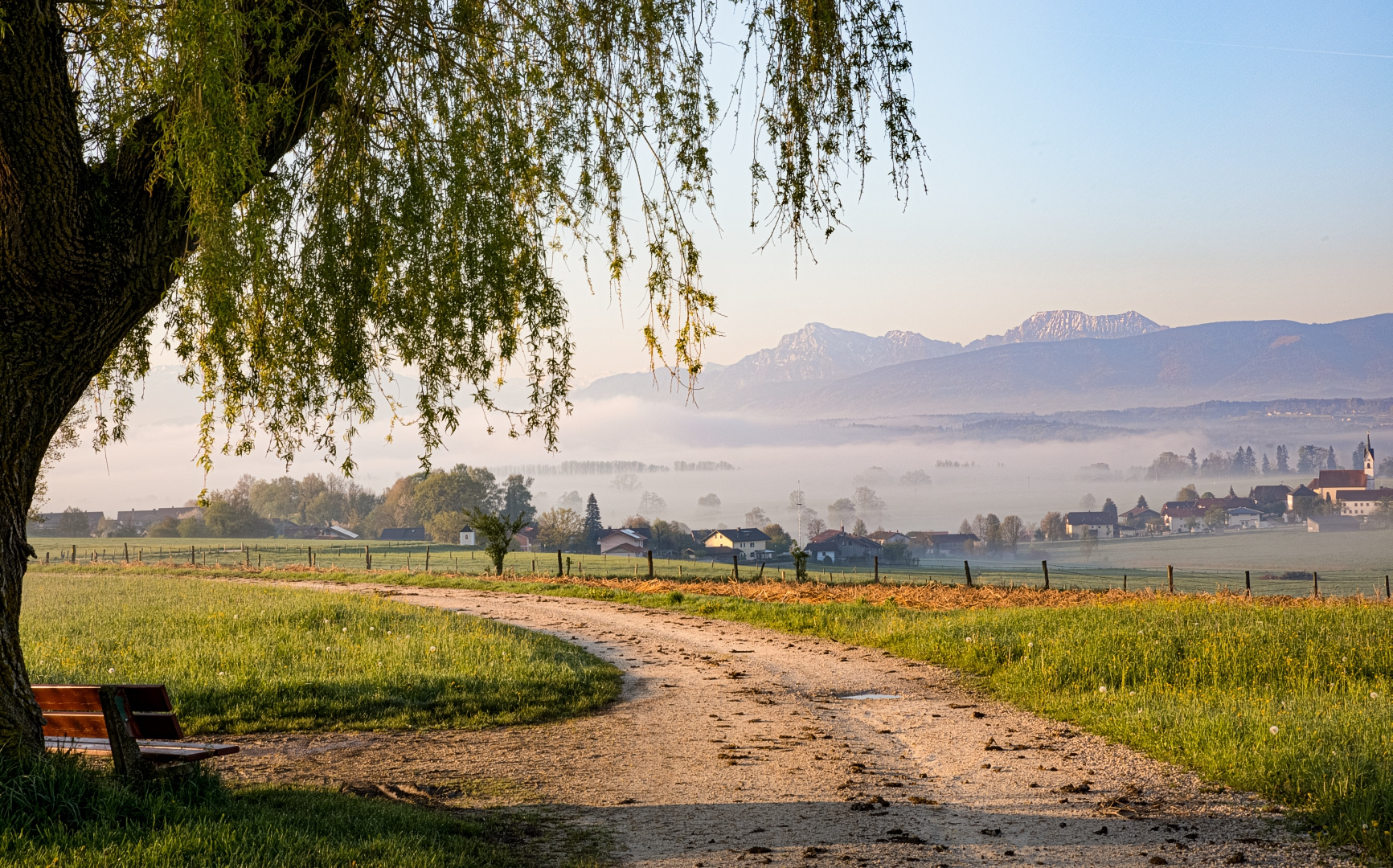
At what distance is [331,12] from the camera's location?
6.49 metres

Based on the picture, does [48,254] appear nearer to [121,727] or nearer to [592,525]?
[121,727]

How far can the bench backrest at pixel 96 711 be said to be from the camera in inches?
256

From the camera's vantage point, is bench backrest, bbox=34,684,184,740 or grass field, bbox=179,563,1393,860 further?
grass field, bbox=179,563,1393,860

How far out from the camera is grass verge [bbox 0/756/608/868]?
514cm

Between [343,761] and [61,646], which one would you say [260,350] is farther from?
[61,646]

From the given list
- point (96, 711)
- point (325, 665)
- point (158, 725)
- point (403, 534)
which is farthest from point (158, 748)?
point (403, 534)

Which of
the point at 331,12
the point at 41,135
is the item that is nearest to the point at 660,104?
the point at 331,12

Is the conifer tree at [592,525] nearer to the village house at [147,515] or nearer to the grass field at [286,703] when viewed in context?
the village house at [147,515]

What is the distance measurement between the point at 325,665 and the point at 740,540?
117231mm

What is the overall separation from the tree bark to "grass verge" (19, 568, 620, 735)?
179 inches

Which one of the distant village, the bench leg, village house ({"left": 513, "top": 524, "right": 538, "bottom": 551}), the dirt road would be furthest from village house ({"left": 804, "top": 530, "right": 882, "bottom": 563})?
the bench leg

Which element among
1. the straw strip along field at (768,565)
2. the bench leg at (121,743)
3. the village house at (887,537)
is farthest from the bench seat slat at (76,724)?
the village house at (887,537)

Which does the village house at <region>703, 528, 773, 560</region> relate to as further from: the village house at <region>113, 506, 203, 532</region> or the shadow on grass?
the shadow on grass

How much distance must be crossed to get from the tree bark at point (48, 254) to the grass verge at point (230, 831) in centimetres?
62
